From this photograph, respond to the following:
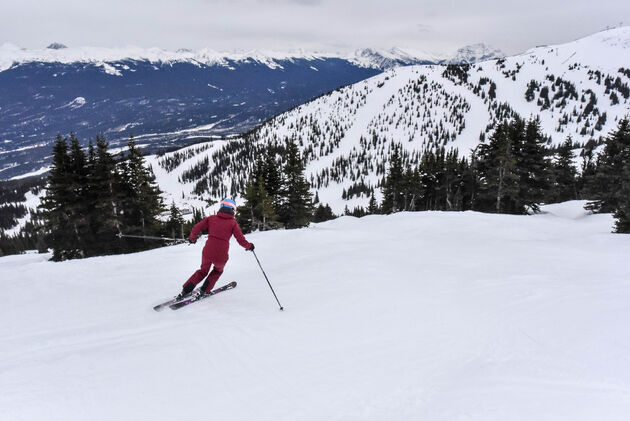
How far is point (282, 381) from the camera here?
14.4 ft

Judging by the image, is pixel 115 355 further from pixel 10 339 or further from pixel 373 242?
pixel 373 242

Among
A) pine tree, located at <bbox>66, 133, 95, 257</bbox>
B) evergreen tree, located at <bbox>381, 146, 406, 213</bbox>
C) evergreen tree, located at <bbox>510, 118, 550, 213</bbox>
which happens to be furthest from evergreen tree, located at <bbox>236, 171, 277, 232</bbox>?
evergreen tree, located at <bbox>510, 118, 550, 213</bbox>

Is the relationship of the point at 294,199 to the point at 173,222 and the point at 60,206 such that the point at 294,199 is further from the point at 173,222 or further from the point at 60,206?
the point at 60,206

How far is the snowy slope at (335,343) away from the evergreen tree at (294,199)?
100.0ft

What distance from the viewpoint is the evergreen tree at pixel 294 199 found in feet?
130

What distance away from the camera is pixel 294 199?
133ft

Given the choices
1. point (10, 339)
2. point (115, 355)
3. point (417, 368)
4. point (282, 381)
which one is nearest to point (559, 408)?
point (417, 368)

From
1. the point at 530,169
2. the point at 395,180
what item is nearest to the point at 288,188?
the point at 395,180

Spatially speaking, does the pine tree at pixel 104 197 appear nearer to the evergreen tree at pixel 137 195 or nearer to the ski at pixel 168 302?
the evergreen tree at pixel 137 195

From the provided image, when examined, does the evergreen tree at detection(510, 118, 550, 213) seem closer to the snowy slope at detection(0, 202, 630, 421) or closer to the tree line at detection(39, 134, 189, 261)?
the snowy slope at detection(0, 202, 630, 421)

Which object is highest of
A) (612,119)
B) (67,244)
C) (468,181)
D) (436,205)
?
(612,119)

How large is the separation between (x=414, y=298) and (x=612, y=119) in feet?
884

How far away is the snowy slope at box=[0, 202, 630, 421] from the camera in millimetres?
3801

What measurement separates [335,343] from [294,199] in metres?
35.5
